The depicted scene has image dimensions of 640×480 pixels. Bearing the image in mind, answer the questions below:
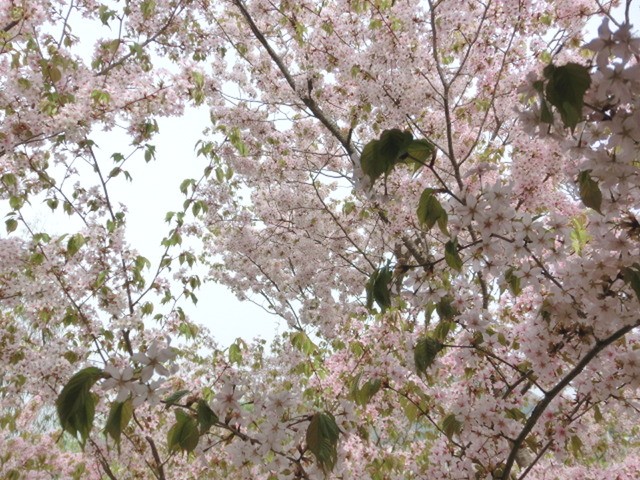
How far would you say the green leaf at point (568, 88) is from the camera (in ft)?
2.32

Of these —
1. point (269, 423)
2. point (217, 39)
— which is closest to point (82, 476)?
point (269, 423)

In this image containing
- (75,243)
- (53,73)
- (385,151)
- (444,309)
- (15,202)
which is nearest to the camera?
(385,151)

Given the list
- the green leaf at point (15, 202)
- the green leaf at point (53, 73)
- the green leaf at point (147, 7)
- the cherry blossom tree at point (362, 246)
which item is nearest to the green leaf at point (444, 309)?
the cherry blossom tree at point (362, 246)

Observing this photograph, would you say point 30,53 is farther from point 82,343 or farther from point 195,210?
point 82,343

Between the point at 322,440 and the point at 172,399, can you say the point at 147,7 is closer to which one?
the point at 172,399

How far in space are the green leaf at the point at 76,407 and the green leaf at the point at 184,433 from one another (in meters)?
0.26

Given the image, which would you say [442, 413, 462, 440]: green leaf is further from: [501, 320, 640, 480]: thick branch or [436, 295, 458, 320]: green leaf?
[436, 295, 458, 320]: green leaf

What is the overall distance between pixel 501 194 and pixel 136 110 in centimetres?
281

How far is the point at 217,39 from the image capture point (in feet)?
13.2

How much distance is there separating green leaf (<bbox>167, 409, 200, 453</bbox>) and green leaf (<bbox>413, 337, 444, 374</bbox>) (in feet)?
2.18

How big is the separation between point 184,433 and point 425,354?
0.72m

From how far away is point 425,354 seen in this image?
131 cm

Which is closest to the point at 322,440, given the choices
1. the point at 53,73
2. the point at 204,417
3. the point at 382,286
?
the point at 204,417

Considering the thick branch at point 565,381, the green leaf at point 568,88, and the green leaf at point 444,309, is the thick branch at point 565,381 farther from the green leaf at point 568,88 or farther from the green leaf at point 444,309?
the green leaf at point 568,88
